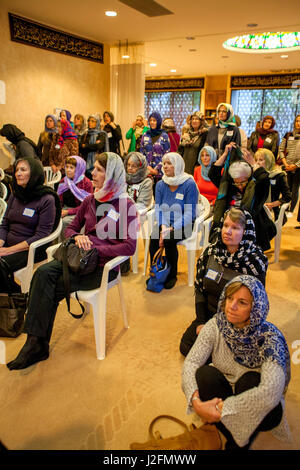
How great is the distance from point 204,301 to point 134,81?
6.19 meters

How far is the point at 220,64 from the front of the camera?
9.29 meters

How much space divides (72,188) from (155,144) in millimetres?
1713

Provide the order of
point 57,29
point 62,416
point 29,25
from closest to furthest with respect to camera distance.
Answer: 1. point 62,416
2. point 29,25
3. point 57,29

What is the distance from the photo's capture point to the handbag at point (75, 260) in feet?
6.71

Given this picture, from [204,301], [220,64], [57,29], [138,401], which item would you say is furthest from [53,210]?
[220,64]

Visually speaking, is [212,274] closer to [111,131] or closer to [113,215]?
[113,215]

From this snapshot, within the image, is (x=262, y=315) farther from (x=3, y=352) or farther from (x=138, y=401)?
(x=3, y=352)

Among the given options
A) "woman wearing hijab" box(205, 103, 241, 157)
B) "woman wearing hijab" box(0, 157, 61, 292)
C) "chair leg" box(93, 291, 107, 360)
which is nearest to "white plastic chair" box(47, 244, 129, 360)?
"chair leg" box(93, 291, 107, 360)

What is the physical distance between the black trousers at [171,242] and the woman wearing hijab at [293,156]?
99.5 inches

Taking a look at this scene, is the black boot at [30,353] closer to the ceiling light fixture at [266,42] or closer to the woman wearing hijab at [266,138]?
the woman wearing hijab at [266,138]

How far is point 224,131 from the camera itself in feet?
14.5

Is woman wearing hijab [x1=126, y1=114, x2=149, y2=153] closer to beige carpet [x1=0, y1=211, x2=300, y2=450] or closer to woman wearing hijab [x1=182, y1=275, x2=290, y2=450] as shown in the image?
beige carpet [x1=0, y1=211, x2=300, y2=450]

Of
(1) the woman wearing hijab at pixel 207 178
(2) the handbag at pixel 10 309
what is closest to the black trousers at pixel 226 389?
(2) the handbag at pixel 10 309

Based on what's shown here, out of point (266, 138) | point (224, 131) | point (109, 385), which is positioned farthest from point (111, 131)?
point (109, 385)
